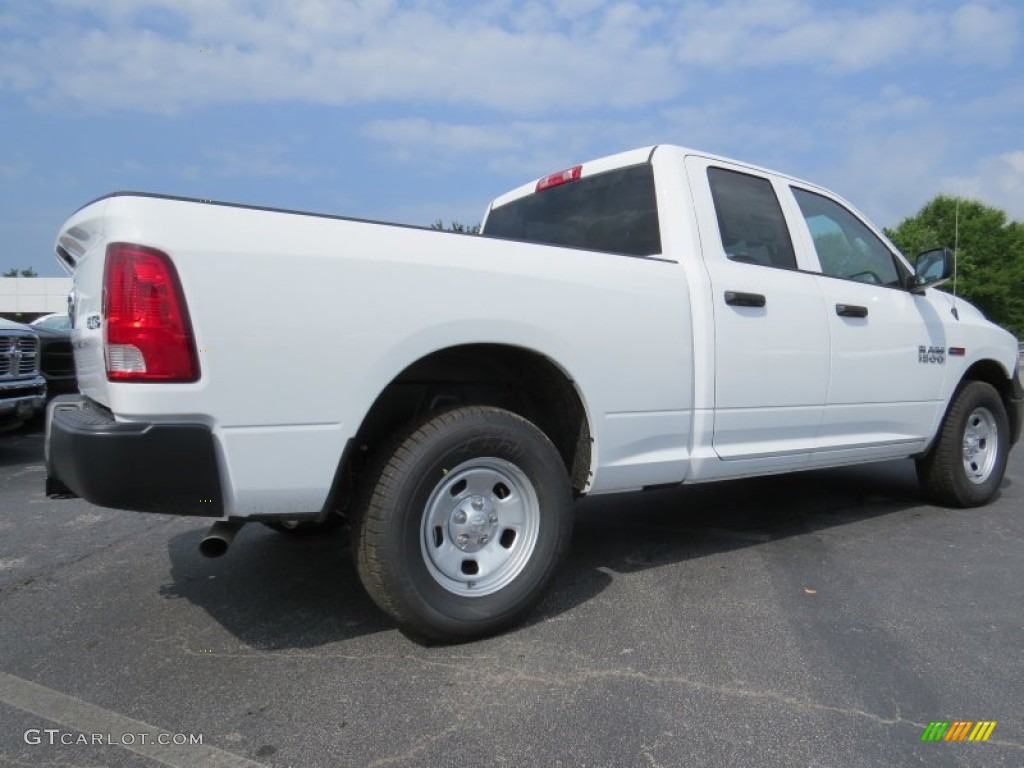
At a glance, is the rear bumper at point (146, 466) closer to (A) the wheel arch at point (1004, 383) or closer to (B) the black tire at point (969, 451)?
(B) the black tire at point (969, 451)

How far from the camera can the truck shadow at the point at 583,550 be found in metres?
2.93

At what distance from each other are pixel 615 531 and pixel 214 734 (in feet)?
8.76

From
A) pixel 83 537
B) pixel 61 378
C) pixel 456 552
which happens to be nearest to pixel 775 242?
pixel 456 552

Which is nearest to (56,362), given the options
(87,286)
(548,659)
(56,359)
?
(56,359)

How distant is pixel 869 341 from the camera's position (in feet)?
13.1

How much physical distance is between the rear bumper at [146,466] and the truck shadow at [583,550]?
80 centimetres

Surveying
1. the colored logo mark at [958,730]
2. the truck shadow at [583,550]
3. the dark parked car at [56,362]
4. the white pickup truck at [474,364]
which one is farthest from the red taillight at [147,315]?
the dark parked car at [56,362]

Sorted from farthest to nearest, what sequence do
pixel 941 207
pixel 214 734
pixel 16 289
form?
1. pixel 941 207
2. pixel 16 289
3. pixel 214 734

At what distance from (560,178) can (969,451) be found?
3410 millimetres

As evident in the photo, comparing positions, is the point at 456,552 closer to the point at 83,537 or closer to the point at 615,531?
the point at 615,531

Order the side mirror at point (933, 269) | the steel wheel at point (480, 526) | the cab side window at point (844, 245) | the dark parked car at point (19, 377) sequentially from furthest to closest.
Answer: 1. the dark parked car at point (19, 377)
2. the side mirror at point (933, 269)
3. the cab side window at point (844, 245)
4. the steel wheel at point (480, 526)

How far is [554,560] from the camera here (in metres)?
2.82

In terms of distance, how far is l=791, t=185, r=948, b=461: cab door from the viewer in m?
3.87

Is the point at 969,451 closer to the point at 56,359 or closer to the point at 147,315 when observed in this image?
the point at 147,315
